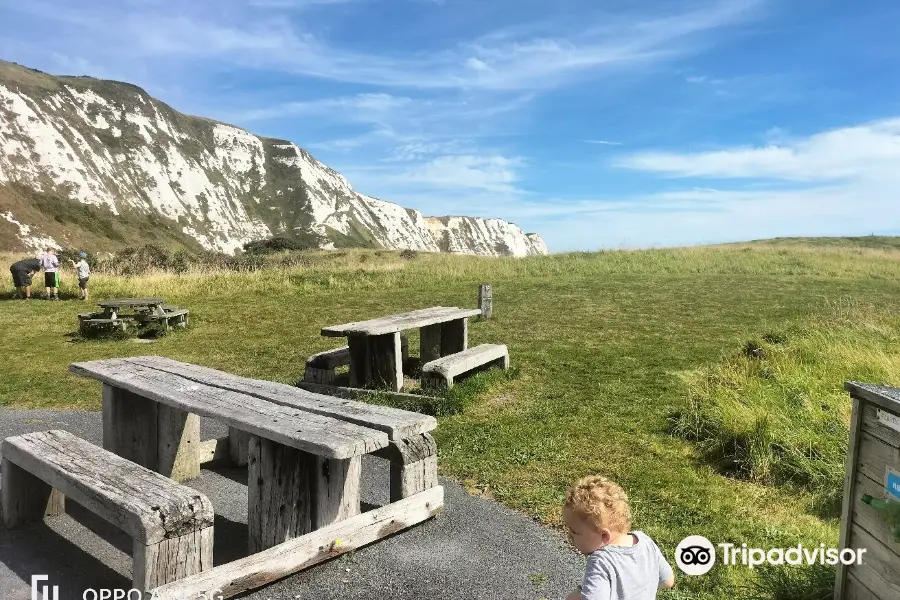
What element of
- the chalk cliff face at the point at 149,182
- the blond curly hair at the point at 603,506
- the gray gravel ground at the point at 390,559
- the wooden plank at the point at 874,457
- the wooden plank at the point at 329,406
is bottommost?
the gray gravel ground at the point at 390,559

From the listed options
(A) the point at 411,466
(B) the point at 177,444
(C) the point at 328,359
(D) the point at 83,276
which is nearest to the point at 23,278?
(D) the point at 83,276

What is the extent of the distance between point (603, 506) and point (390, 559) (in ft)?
6.48

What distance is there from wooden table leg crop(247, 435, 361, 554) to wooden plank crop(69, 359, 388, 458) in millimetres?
180

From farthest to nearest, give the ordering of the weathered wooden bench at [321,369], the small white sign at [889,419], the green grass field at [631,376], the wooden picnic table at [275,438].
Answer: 1. the weathered wooden bench at [321,369]
2. the green grass field at [631,376]
3. the wooden picnic table at [275,438]
4. the small white sign at [889,419]

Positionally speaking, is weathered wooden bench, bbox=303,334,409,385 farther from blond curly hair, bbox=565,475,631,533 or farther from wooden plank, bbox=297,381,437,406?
blond curly hair, bbox=565,475,631,533

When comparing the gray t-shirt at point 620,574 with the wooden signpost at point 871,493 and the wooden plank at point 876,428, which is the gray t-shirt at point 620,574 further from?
the wooden plank at point 876,428

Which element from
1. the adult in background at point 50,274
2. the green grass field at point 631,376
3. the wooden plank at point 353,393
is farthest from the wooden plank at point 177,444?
the adult in background at point 50,274

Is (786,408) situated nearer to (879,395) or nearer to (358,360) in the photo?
(879,395)

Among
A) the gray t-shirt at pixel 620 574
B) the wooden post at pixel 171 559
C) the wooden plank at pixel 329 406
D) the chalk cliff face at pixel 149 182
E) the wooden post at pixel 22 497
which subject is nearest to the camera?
the gray t-shirt at pixel 620 574

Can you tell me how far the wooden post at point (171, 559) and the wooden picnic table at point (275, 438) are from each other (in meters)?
0.68

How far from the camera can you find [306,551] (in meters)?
3.82

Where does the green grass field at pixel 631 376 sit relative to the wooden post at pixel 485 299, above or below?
below

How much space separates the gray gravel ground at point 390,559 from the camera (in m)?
3.67

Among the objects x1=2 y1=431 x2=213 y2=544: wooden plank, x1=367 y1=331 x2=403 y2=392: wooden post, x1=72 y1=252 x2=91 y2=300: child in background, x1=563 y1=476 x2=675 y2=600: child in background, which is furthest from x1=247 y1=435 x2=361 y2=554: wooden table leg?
x1=72 y1=252 x2=91 y2=300: child in background
